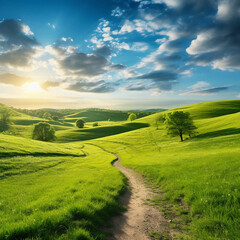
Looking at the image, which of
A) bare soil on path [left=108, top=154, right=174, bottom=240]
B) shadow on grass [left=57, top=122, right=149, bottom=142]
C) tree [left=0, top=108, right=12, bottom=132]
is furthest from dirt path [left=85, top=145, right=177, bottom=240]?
tree [left=0, top=108, right=12, bottom=132]

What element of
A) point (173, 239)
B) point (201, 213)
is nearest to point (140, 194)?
point (201, 213)

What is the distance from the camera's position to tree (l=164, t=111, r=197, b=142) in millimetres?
57750

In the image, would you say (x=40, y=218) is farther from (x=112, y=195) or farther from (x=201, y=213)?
(x=201, y=213)

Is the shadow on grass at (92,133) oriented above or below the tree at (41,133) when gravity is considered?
below

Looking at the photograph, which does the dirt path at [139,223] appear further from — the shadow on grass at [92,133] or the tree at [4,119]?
the tree at [4,119]

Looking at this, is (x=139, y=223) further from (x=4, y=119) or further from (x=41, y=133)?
(x=4, y=119)

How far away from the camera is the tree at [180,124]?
189 ft

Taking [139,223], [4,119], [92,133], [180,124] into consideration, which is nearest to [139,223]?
[139,223]

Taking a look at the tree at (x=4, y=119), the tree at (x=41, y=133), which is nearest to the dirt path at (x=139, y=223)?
the tree at (x=41, y=133)

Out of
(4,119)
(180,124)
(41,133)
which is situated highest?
(4,119)

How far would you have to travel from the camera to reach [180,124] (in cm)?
5806

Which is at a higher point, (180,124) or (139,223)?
(180,124)

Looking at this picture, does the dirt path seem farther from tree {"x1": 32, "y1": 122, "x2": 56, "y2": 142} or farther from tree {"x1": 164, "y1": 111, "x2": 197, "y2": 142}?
tree {"x1": 32, "y1": 122, "x2": 56, "y2": 142}

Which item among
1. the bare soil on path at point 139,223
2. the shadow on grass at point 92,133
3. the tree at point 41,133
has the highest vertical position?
the bare soil on path at point 139,223
